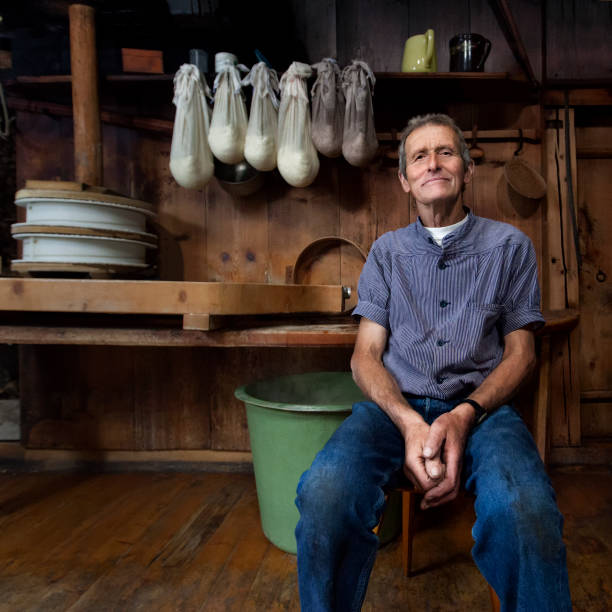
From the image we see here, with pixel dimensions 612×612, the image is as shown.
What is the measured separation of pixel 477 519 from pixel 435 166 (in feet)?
2.96

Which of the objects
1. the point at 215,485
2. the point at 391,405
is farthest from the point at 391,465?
the point at 215,485

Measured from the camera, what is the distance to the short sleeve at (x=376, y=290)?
1371 millimetres

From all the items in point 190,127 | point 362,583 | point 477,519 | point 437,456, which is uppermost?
point 190,127

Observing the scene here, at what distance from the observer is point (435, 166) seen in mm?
1314

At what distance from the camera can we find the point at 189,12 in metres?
1.83

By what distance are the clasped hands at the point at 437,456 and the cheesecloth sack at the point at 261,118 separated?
1.28 meters

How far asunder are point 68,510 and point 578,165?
112 inches

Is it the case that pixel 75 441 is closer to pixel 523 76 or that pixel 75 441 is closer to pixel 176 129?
pixel 176 129

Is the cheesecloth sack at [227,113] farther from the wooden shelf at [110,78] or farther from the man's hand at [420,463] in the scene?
the man's hand at [420,463]

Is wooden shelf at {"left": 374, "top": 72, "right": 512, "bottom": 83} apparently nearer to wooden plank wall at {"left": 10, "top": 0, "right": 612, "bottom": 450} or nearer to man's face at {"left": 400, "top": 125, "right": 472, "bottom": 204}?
wooden plank wall at {"left": 10, "top": 0, "right": 612, "bottom": 450}

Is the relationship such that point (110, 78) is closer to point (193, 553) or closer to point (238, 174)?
point (238, 174)

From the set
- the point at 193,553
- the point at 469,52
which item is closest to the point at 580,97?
the point at 469,52

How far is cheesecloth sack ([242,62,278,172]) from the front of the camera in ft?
6.13

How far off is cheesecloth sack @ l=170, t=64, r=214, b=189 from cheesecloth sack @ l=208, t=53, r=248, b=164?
5 centimetres
